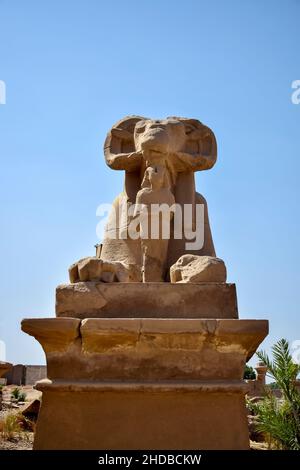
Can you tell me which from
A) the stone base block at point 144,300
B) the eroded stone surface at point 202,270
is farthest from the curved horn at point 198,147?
the stone base block at point 144,300

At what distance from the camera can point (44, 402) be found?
A: 12.8 feet

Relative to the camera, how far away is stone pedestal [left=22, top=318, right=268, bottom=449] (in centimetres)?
377

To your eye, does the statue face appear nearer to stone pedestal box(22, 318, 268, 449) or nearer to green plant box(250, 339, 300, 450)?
stone pedestal box(22, 318, 268, 449)

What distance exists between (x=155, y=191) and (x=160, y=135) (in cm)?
50

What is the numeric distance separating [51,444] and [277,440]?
3616 mm

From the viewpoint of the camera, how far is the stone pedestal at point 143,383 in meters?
3.77

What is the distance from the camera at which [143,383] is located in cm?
380

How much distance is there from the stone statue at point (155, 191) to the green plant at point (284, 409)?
2.03 meters

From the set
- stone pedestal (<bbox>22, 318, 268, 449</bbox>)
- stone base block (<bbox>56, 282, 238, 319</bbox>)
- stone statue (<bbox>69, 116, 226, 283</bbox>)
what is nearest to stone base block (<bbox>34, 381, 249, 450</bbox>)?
stone pedestal (<bbox>22, 318, 268, 449</bbox>)

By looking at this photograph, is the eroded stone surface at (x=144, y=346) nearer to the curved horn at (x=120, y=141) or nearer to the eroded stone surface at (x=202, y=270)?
the eroded stone surface at (x=202, y=270)

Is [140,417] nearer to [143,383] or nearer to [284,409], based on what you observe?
[143,383]

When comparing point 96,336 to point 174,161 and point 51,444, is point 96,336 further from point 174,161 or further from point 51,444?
point 174,161
